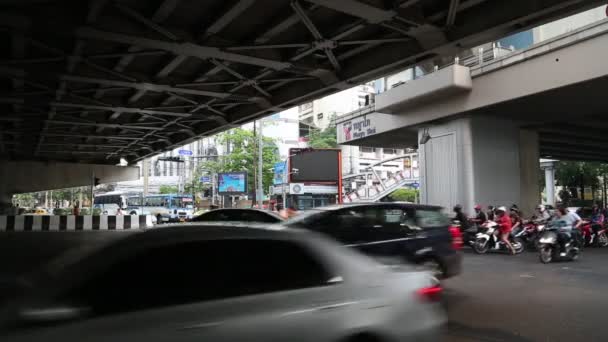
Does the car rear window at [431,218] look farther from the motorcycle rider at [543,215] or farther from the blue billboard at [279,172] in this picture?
the blue billboard at [279,172]

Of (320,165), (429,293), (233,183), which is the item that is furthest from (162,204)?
(429,293)

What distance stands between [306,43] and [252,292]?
9.03m

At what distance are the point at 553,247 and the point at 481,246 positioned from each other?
2648 millimetres

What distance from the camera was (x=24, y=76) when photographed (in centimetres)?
1352

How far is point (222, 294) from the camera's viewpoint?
3.21 meters

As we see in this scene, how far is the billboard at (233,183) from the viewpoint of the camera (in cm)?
A: 3634

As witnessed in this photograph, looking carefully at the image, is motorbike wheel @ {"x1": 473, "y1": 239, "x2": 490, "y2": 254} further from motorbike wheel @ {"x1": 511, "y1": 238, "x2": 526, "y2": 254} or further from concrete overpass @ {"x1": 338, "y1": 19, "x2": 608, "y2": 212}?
concrete overpass @ {"x1": 338, "y1": 19, "x2": 608, "y2": 212}

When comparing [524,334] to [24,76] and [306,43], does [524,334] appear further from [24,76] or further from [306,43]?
[24,76]

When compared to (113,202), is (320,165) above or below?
above

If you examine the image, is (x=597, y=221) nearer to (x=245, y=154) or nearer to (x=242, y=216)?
(x=242, y=216)

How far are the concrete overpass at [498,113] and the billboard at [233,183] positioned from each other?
14724 mm

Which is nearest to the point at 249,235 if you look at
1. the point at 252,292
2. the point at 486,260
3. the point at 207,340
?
the point at 252,292

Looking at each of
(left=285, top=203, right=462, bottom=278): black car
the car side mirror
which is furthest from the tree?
the car side mirror

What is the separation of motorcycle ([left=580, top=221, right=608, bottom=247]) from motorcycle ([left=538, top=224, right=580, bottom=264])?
404cm
